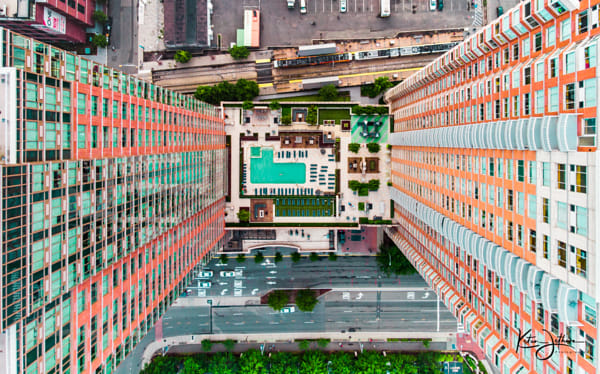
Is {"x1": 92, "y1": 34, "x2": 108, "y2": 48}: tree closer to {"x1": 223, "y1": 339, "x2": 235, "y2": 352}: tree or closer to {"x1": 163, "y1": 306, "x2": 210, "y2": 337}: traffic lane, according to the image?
{"x1": 163, "y1": 306, "x2": 210, "y2": 337}: traffic lane

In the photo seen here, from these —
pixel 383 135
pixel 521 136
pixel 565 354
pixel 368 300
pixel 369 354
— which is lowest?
pixel 369 354

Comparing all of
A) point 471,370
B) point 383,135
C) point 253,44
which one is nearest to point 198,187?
point 253,44

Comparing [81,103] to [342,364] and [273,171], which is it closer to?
[273,171]

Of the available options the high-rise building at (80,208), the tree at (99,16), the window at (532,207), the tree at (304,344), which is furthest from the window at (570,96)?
the tree at (99,16)

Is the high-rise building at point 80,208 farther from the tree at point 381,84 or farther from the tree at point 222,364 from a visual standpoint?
the tree at point 381,84

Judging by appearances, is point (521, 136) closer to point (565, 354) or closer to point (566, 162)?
point (566, 162)

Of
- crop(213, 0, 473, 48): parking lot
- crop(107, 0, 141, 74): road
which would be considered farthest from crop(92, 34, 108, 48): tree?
crop(213, 0, 473, 48): parking lot
